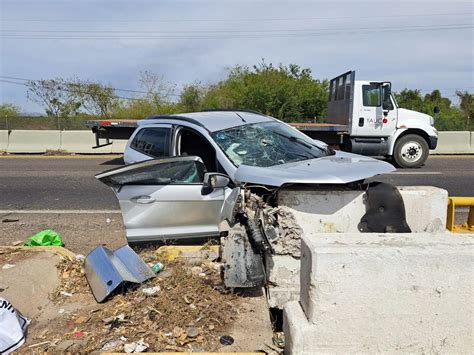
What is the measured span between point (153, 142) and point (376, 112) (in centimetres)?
936

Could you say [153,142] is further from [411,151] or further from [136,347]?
[411,151]

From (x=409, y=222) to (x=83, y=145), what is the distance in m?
15.5

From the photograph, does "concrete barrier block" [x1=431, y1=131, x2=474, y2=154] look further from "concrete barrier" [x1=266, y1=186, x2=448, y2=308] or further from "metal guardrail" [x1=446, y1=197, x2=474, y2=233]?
"concrete barrier" [x1=266, y1=186, x2=448, y2=308]

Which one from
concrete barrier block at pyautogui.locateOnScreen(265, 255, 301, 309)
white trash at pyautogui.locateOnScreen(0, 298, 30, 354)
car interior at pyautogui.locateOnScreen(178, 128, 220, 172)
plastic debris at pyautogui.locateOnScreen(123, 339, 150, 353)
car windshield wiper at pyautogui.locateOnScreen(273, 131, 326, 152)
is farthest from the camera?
car interior at pyautogui.locateOnScreen(178, 128, 220, 172)

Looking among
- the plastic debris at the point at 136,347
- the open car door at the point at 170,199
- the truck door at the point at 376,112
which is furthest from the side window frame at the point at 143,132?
the truck door at the point at 376,112

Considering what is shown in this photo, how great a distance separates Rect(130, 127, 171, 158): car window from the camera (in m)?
5.51

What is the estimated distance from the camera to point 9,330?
2943mm

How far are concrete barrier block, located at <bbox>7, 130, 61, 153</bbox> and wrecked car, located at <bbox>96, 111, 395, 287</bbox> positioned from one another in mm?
12592

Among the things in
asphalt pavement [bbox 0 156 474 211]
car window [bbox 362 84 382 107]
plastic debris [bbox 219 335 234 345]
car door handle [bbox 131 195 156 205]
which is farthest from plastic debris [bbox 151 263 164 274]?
car window [bbox 362 84 382 107]

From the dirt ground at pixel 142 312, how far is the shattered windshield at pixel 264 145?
4.03 feet

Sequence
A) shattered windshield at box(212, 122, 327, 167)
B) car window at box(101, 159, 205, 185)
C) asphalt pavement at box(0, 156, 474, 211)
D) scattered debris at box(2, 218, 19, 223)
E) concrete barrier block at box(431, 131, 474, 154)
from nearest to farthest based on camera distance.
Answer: car window at box(101, 159, 205, 185) < shattered windshield at box(212, 122, 327, 167) < scattered debris at box(2, 218, 19, 223) < asphalt pavement at box(0, 156, 474, 211) < concrete barrier block at box(431, 131, 474, 154)

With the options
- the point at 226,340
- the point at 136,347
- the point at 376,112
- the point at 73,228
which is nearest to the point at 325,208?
the point at 226,340

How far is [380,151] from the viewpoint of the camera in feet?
44.3

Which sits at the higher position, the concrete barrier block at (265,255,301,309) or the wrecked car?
the wrecked car
